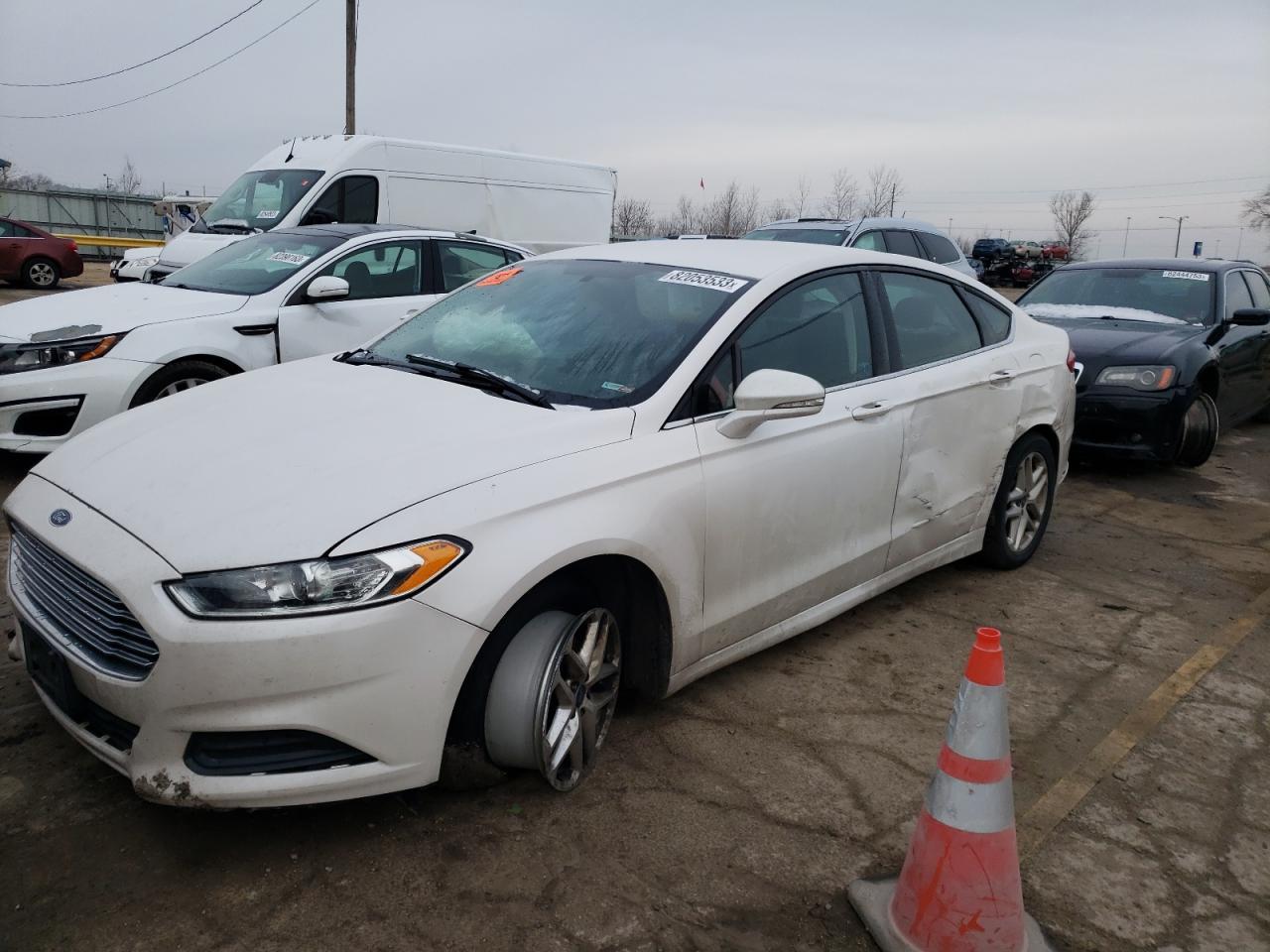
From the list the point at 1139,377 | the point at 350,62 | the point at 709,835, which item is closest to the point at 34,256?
the point at 350,62

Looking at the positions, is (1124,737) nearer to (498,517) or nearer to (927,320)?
(927,320)

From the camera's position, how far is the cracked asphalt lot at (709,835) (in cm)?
234

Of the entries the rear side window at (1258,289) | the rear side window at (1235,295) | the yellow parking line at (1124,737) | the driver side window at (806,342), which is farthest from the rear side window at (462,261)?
the rear side window at (1258,289)

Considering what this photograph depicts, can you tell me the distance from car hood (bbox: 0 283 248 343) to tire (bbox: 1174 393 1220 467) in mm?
6552

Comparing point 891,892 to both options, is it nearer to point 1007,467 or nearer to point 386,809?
point 386,809

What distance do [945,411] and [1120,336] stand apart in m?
4.11

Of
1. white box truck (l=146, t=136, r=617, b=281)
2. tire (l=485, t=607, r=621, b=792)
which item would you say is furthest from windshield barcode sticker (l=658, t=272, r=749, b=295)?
white box truck (l=146, t=136, r=617, b=281)

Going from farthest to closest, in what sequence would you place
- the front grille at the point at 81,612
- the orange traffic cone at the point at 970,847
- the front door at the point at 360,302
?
the front door at the point at 360,302 < the front grille at the point at 81,612 < the orange traffic cone at the point at 970,847

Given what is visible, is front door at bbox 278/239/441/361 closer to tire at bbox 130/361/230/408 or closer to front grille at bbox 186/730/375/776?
tire at bbox 130/361/230/408

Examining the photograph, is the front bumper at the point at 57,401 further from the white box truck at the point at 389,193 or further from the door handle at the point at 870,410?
the white box truck at the point at 389,193

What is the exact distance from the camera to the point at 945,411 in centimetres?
410

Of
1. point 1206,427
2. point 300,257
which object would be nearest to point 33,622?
point 300,257

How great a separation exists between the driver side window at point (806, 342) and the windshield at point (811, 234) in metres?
6.47

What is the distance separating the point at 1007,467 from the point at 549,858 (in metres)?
3.06
